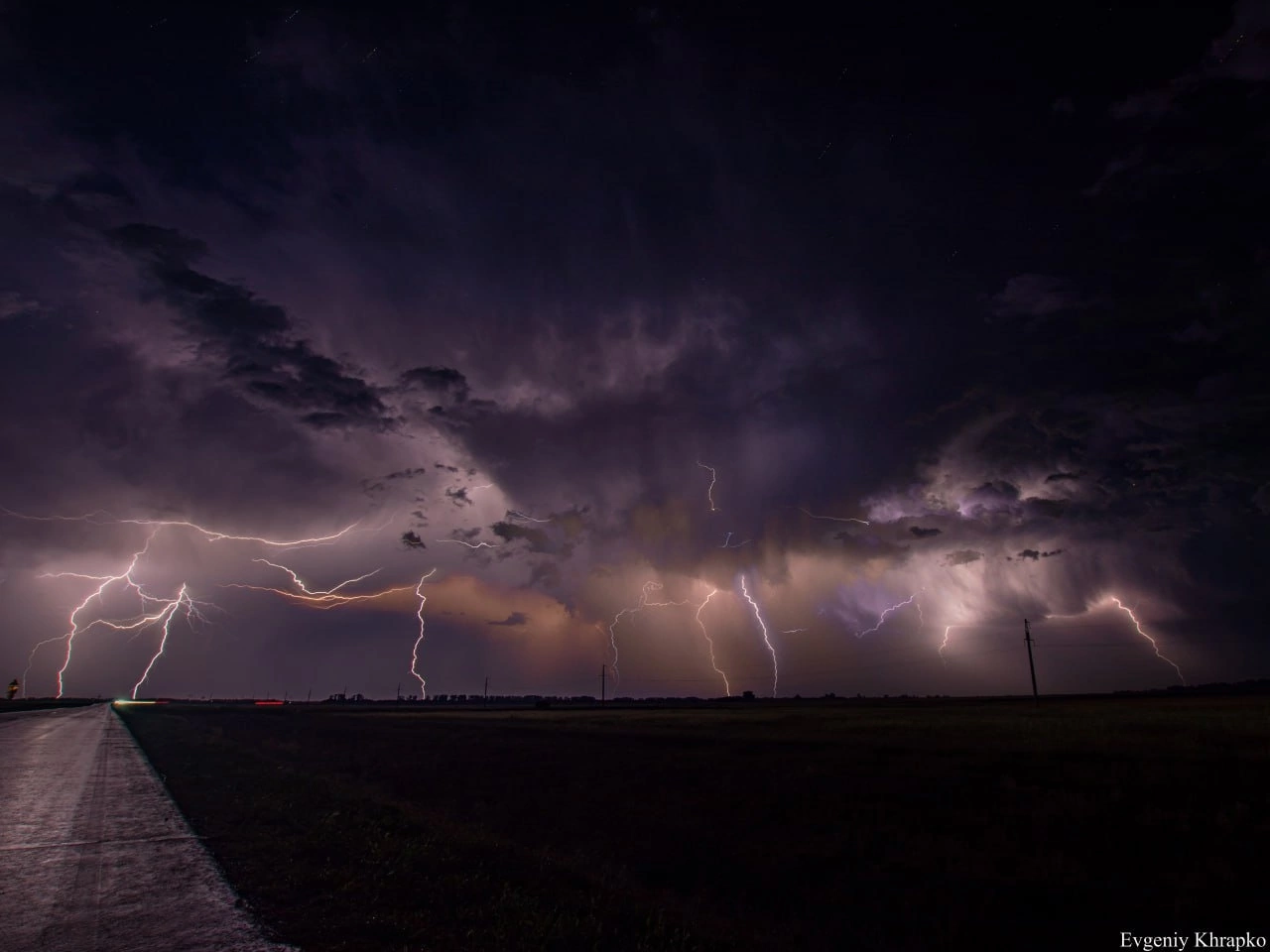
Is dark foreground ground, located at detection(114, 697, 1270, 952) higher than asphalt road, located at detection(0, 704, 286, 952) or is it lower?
lower

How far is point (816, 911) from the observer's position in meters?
13.1

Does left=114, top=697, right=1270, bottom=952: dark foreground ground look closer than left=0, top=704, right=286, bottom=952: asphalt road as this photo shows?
No

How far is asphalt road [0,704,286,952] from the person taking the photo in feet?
24.2

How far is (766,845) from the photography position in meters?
16.9

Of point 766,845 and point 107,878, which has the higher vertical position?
point 107,878

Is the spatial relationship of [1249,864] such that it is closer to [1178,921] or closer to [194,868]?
[1178,921]

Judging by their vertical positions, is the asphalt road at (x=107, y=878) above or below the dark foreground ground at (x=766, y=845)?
above

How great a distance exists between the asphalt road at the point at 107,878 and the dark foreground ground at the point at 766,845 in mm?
564

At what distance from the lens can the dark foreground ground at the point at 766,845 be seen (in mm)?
9695

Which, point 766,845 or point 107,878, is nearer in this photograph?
point 107,878

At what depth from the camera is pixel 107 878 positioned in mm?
9508

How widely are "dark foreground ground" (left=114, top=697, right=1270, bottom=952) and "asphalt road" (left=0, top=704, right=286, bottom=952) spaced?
56cm

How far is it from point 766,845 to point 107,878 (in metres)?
13.5

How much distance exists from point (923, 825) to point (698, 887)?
6856 mm
